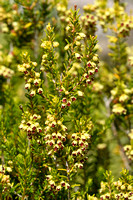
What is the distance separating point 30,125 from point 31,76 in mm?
256

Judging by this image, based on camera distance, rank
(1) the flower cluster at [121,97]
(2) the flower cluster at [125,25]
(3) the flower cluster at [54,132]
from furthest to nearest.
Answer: (2) the flower cluster at [125,25] → (1) the flower cluster at [121,97] → (3) the flower cluster at [54,132]

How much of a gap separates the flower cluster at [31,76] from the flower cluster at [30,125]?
118 millimetres

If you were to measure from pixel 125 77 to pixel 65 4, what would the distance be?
922 mm

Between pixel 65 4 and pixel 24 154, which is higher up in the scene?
pixel 65 4

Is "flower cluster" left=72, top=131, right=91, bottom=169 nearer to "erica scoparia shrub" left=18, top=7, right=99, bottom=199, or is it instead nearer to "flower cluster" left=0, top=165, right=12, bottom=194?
"erica scoparia shrub" left=18, top=7, right=99, bottom=199

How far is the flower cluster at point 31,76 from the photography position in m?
1.21

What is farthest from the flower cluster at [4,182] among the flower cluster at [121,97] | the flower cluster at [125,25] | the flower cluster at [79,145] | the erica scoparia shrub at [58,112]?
the flower cluster at [125,25]

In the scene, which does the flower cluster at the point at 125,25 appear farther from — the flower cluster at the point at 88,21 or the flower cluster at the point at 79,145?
A: the flower cluster at the point at 79,145

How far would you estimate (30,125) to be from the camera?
4.00 feet

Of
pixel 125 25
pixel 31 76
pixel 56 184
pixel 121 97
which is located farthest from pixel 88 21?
pixel 56 184

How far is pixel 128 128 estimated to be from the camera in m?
2.14

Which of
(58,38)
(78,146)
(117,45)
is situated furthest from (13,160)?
(117,45)

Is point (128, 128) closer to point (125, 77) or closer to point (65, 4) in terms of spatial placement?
point (125, 77)

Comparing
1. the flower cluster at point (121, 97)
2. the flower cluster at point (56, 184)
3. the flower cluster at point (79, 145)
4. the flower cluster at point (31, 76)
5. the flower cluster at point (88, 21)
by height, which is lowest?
the flower cluster at point (56, 184)
